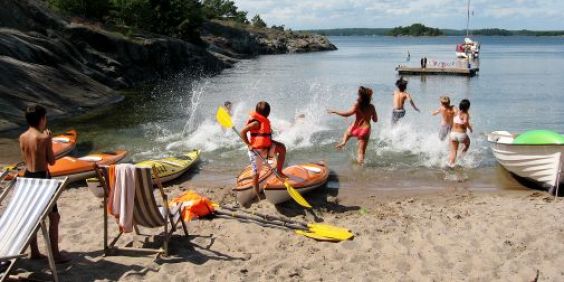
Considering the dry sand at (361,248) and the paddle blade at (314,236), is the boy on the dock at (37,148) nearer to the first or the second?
the dry sand at (361,248)

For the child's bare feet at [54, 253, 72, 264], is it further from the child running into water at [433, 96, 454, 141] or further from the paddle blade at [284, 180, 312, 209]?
the child running into water at [433, 96, 454, 141]

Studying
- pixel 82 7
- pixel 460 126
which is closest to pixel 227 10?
pixel 82 7

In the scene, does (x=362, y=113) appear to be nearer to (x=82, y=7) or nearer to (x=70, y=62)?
(x=70, y=62)

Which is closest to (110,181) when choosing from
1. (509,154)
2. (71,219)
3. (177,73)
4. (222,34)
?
(71,219)

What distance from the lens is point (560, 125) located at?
1870cm

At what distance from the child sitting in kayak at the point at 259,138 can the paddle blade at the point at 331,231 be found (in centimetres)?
151

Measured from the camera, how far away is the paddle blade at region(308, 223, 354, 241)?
22.0ft

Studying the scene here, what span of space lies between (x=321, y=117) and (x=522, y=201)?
1058cm

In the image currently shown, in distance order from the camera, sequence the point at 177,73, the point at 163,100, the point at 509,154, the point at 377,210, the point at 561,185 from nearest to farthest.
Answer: the point at 377,210 < the point at 561,185 < the point at 509,154 < the point at 163,100 < the point at 177,73

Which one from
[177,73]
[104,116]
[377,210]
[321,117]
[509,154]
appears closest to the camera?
[377,210]

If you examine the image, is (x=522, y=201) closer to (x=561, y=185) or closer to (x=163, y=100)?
(x=561, y=185)

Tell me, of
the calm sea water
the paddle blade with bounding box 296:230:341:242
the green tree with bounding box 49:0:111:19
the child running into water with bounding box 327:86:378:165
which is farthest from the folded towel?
the green tree with bounding box 49:0:111:19

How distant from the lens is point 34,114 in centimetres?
552

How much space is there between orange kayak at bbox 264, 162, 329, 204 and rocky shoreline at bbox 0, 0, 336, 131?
10.9 meters
